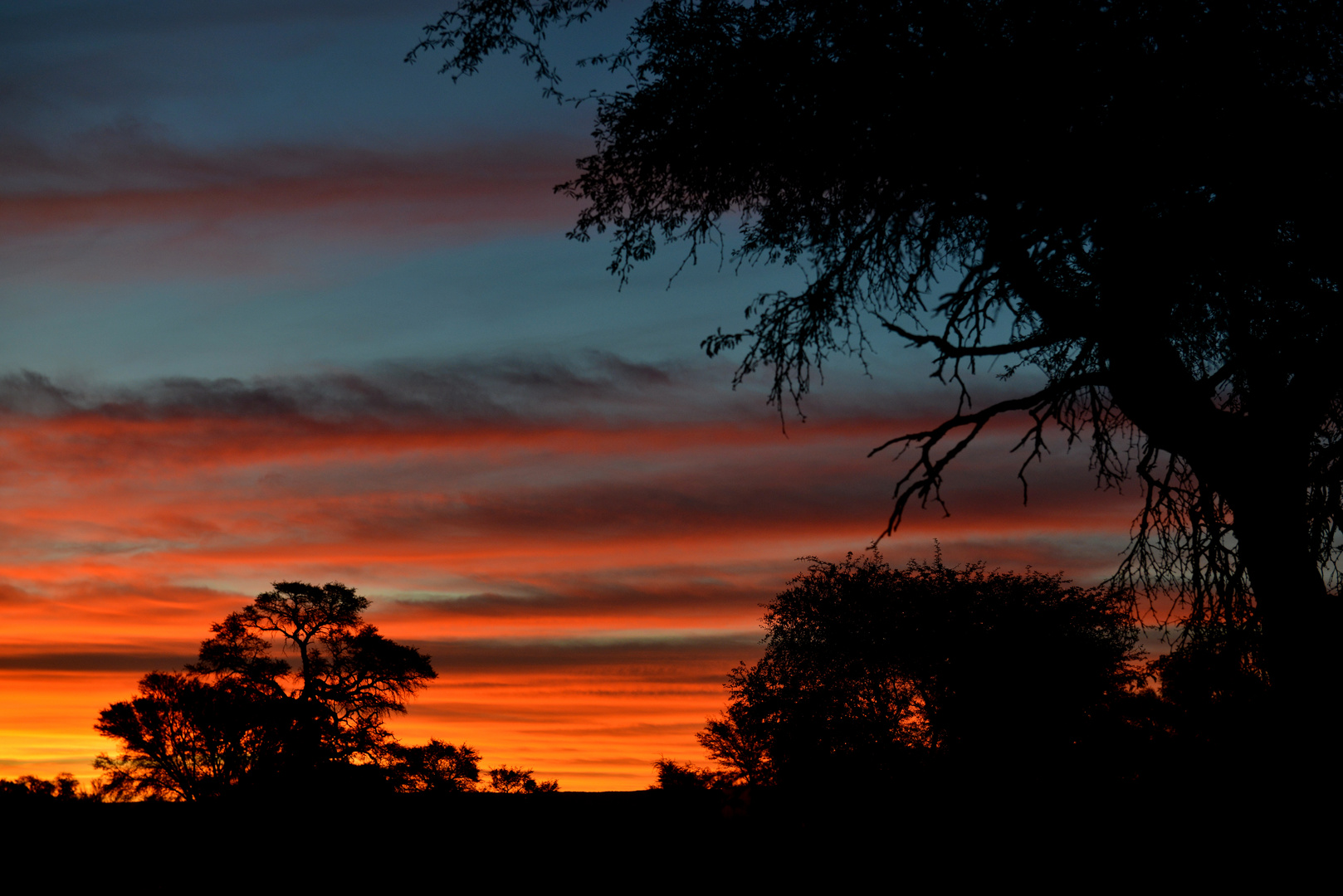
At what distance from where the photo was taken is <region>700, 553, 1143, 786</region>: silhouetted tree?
30484mm

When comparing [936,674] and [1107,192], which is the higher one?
[1107,192]

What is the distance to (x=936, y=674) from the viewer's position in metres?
32.1

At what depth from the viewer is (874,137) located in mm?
7832

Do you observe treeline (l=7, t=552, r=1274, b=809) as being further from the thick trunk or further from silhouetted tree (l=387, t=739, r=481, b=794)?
the thick trunk

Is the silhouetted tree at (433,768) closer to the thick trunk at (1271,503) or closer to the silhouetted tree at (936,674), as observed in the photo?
the silhouetted tree at (936,674)

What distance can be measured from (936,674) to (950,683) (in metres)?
0.63

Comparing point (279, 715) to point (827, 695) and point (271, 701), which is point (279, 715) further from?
point (827, 695)

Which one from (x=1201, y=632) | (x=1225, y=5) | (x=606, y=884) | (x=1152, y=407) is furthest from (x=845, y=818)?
(x=1225, y=5)

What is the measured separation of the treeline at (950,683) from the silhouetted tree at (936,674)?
0.04m

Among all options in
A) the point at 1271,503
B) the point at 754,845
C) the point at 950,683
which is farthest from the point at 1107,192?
the point at 950,683

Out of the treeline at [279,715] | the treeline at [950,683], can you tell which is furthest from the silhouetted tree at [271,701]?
the treeline at [950,683]

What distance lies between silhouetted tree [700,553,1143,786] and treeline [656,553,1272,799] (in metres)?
0.04

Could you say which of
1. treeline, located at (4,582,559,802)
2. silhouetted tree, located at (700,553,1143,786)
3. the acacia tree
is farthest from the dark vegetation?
the acacia tree

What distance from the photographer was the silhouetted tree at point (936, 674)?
3048cm
